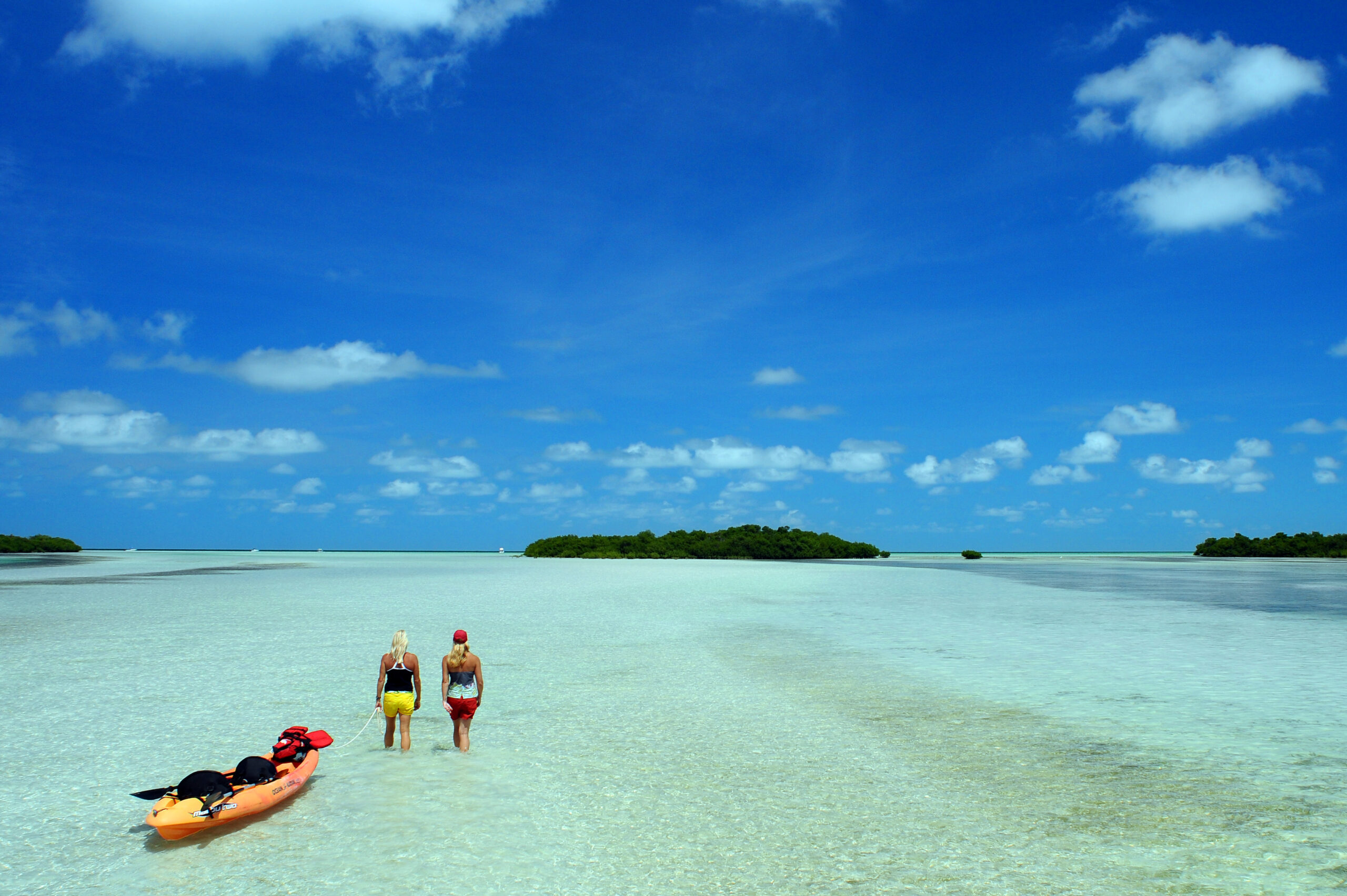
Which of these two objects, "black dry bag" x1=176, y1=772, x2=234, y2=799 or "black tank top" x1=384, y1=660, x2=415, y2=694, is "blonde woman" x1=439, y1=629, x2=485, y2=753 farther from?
"black dry bag" x1=176, y1=772, x2=234, y2=799

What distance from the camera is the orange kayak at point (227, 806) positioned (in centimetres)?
743

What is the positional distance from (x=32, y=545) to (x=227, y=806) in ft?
457

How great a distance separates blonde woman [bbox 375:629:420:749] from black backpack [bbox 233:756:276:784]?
6.83 ft

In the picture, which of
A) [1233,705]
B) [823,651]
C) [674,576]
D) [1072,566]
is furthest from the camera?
[1072,566]

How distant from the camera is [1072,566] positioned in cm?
7931

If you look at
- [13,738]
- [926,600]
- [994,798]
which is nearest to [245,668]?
[13,738]

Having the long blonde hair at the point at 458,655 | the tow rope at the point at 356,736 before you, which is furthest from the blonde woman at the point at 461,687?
the tow rope at the point at 356,736

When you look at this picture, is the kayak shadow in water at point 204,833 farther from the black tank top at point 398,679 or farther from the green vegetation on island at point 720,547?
the green vegetation on island at point 720,547

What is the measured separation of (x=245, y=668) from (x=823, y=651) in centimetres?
1164

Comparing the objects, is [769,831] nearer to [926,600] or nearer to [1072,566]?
[926,600]

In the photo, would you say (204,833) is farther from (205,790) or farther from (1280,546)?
(1280,546)

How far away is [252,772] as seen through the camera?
8109mm

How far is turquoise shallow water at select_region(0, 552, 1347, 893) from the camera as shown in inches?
276

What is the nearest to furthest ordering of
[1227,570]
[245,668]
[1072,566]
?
[245,668], [1227,570], [1072,566]
